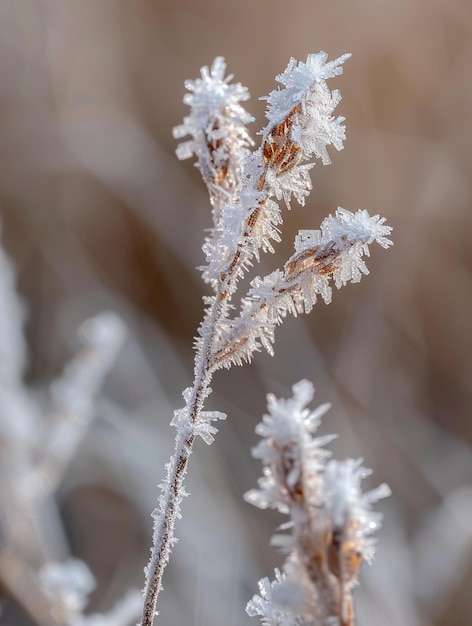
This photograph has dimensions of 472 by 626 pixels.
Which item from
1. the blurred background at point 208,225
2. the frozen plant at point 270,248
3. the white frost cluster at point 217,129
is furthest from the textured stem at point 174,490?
the blurred background at point 208,225

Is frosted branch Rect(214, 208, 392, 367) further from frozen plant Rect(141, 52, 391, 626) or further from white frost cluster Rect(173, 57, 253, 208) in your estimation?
white frost cluster Rect(173, 57, 253, 208)

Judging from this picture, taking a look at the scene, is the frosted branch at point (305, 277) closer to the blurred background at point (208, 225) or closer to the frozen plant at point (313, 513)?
the frozen plant at point (313, 513)

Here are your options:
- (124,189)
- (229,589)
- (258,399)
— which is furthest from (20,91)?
(229,589)

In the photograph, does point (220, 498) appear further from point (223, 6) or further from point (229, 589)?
point (223, 6)

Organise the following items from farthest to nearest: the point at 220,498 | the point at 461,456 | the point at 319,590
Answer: the point at 461,456 < the point at 220,498 < the point at 319,590

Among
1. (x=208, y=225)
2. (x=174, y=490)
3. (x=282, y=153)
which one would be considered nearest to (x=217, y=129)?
(x=282, y=153)

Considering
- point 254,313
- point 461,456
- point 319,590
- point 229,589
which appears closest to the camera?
point 319,590

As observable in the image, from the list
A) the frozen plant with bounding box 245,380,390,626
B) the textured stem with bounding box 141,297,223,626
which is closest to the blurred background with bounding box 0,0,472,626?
the textured stem with bounding box 141,297,223,626

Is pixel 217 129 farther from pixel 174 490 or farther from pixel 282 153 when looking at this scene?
pixel 174 490
